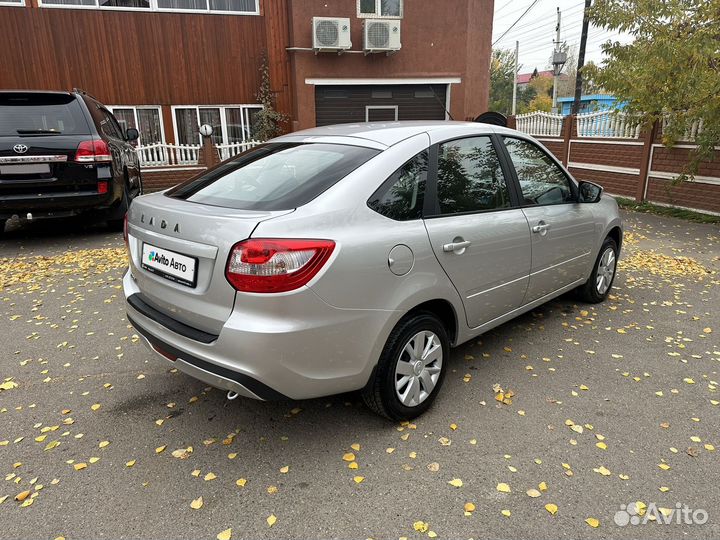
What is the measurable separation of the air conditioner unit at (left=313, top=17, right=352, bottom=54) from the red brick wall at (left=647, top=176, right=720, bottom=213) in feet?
27.6

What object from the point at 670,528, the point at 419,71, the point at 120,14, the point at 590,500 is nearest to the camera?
the point at 670,528

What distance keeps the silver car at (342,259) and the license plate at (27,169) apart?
4.16 metres

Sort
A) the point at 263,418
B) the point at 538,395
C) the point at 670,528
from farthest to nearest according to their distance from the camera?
the point at 538,395
the point at 263,418
the point at 670,528

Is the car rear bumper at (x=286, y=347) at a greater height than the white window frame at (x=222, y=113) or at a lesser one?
lesser

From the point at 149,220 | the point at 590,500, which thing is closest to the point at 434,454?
the point at 590,500

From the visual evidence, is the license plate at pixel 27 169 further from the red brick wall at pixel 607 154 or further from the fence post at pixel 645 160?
the red brick wall at pixel 607 154

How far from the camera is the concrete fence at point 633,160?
9.36m

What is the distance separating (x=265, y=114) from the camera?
14.3m

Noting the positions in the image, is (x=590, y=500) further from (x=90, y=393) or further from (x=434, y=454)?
(x=90, y=393)

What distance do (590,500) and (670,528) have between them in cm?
32

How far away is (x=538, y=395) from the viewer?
3322mm

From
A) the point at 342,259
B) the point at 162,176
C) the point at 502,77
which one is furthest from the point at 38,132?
the point at 502,77

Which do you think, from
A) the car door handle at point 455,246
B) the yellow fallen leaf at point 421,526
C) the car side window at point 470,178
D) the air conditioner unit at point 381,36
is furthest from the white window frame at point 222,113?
the yellow fallen leaf at point 421,526

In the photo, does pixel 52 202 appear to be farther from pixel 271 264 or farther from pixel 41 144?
pixel 271 264
